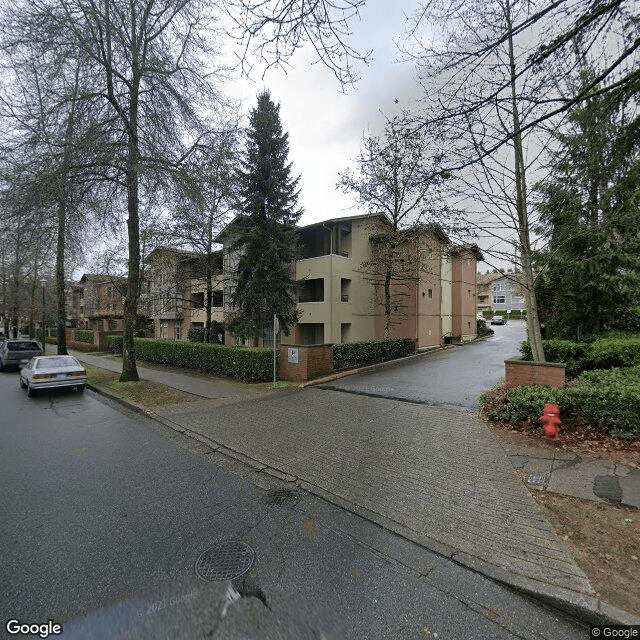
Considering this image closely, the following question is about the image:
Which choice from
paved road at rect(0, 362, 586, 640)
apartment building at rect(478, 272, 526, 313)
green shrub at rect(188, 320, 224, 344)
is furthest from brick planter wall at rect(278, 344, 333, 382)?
apartment building at rect(478, 272, 526, 313)

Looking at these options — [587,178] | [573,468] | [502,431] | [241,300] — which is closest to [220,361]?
[241,300]

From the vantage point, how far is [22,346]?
16703 millimetres

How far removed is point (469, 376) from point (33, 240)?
1450 centimetres

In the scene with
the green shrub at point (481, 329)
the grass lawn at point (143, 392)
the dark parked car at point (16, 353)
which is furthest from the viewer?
the green shrub at point (481, 329)

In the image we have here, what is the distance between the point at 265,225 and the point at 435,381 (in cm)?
1008

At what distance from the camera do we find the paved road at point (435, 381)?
8.70m

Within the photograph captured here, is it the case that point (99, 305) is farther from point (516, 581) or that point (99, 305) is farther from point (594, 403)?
point (516, 581)

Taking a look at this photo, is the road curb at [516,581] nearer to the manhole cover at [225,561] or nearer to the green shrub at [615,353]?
the manhole cover at [225,561]

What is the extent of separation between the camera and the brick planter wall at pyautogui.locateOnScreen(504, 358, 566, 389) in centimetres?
671

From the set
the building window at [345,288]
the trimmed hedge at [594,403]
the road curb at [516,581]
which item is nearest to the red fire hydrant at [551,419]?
the trimmed hedge at [594,403]

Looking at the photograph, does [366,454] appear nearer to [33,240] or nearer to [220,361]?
[220,361]

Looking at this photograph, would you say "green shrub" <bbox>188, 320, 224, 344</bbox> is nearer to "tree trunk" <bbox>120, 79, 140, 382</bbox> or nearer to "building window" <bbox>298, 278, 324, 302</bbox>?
"building window" <bbox>298, 278, 324, 302</bbox>

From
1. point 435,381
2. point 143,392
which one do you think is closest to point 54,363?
point 143,392

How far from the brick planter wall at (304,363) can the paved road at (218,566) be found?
6.66 m
